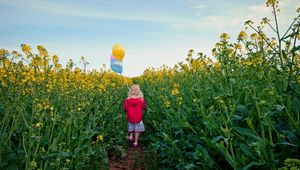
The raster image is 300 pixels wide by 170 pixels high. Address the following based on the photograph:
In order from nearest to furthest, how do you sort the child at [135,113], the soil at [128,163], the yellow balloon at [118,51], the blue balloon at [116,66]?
the soil at [128,163] → the child at [135,113] → the blue balloon at [116,66] → the yellow balloon at [118,51]

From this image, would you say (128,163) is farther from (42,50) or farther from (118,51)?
(118,51)

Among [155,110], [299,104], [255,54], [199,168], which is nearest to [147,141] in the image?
[155,110]

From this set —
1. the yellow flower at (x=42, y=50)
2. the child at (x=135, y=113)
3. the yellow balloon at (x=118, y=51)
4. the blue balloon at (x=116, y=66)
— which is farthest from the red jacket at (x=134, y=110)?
the yellow balloon at (x=118, y=51)

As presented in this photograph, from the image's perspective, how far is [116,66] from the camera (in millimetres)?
12898

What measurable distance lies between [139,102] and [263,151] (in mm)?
5236

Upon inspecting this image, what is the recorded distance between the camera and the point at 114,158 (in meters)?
6.36

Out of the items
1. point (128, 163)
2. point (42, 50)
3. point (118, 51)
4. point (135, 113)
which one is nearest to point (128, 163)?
point (128, 163)

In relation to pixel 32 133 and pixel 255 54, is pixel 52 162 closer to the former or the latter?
pixel 32 133

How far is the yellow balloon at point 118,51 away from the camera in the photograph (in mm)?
13288

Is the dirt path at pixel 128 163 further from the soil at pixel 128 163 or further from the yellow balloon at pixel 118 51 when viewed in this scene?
the yellow balloon at pixel 118 51

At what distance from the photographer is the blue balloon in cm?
1274

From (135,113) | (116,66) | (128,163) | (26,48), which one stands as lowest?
(128,163)

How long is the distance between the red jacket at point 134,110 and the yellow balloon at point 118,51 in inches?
218

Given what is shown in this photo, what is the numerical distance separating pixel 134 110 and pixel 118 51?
5946mm
